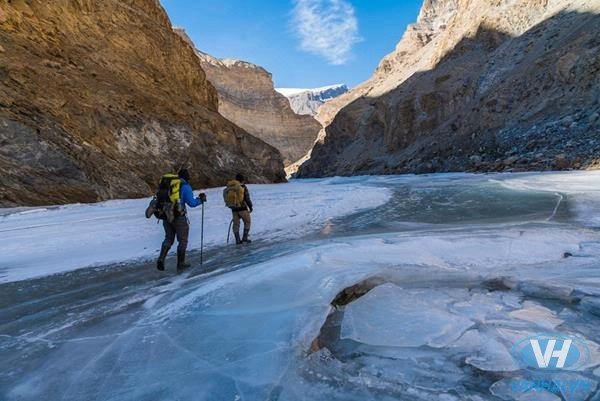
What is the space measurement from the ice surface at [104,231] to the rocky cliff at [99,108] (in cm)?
242

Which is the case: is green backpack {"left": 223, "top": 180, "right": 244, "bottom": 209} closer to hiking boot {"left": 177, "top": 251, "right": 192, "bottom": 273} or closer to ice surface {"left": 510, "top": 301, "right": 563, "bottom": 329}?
hiking boot {"left": 177, "top": 251, "right": 192, "bottom": 273}

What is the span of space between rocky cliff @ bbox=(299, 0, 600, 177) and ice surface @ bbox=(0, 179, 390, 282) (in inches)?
641

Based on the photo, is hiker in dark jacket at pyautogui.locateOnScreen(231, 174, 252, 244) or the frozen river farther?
hiker in dark jacket at pyautogui.locateOnScreen(231, 174, 252, 244)

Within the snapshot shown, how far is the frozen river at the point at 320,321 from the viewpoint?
2.55 m

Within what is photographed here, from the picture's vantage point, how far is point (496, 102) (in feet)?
106

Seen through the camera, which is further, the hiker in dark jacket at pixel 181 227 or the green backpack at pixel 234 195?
the green backpack at pixel 234 195

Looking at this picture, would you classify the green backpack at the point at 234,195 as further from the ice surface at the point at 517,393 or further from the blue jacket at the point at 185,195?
the ice surface at the point at 517,393

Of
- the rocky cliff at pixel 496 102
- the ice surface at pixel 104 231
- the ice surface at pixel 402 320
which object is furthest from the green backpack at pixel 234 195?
the rocky cliff at pixel 496 102

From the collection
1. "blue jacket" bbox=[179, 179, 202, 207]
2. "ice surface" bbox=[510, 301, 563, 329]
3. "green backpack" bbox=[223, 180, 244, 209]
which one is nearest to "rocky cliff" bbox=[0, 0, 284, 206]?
"green backpack" bbox=[223, 180, 244, 209]

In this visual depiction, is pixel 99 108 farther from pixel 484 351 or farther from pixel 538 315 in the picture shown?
pixel 484 351

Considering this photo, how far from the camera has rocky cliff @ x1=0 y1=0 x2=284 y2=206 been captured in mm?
14758

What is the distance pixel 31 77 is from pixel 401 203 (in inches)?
614

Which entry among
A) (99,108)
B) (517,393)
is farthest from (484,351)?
(99,108)

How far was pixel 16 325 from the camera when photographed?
154 inches
